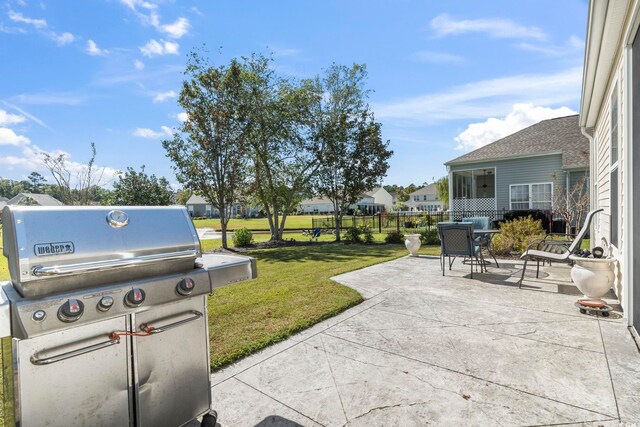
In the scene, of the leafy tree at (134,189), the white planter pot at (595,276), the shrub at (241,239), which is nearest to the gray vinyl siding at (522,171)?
the shrub at (241,239)

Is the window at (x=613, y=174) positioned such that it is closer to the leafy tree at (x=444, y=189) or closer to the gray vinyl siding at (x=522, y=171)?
the gray vinyl siding at (x=522, y=171)

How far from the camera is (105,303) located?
4.56 ft

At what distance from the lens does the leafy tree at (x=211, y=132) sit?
12.7 meters

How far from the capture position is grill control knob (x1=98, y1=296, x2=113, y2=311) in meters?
1.38

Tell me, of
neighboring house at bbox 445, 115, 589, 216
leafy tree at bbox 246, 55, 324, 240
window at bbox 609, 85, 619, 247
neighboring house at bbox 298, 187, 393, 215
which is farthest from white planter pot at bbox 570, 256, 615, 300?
neighboring house at bbox 298, 187, 393, 215

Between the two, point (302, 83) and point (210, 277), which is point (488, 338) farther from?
point (302, 83)

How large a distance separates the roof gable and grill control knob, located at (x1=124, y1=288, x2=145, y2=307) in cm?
1683

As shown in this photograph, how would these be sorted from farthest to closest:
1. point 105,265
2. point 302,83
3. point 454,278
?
point 302,83, point 454,278, point 105,265

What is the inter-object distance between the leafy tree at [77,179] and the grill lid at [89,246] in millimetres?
13679

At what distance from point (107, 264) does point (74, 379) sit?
50cm

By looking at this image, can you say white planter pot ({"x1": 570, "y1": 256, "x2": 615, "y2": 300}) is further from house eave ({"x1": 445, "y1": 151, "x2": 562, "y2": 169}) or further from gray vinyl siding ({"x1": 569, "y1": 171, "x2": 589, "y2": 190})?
house eave ({"x1": 445, "y1": 151, "x2": 562, "y2": 169})

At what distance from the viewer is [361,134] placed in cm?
1521

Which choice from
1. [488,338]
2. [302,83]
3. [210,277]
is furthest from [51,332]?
[302,83]

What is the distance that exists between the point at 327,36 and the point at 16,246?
33.9 ft
